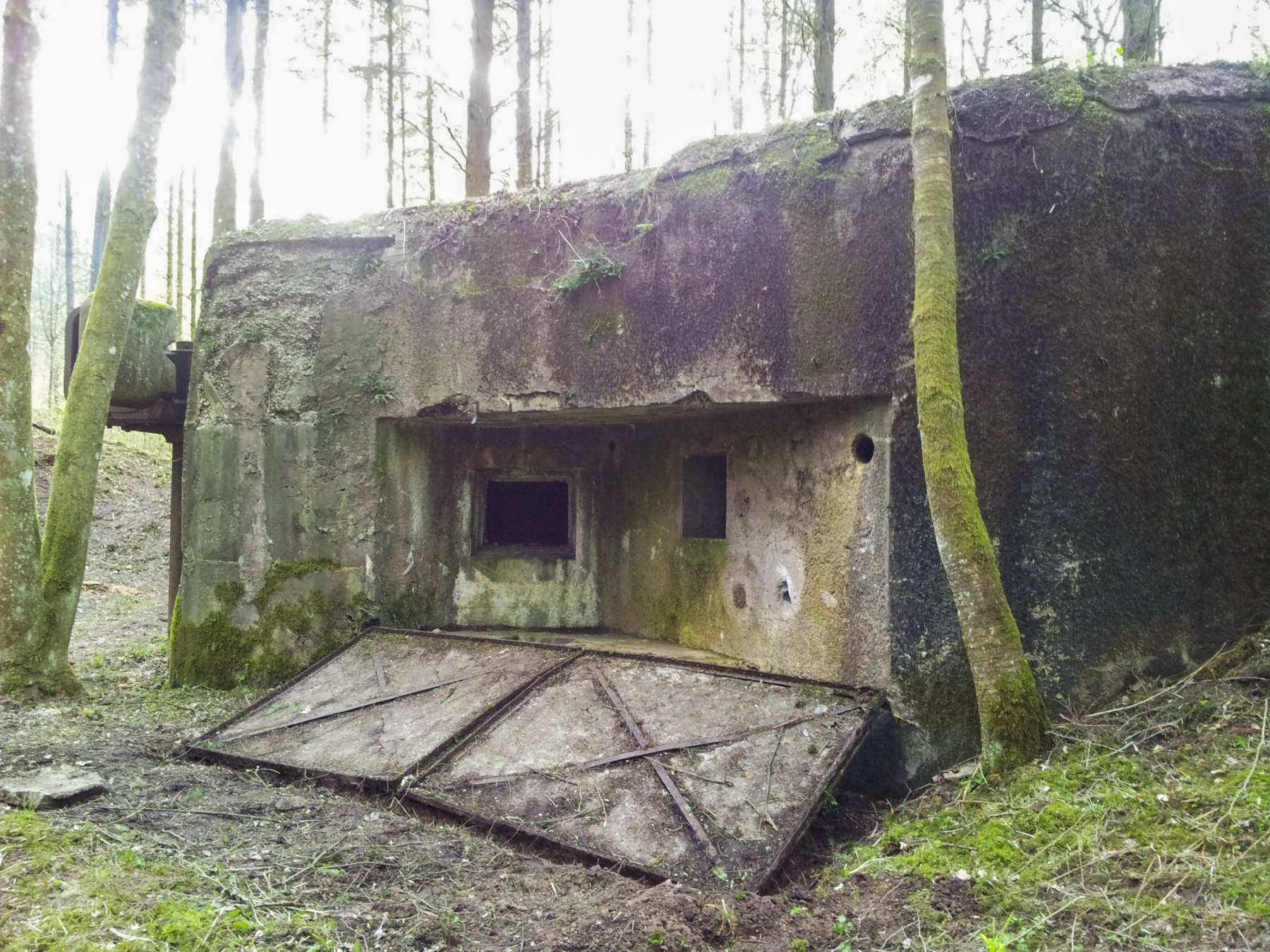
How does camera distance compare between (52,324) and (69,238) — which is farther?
(52,324)

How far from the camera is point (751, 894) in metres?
2.99

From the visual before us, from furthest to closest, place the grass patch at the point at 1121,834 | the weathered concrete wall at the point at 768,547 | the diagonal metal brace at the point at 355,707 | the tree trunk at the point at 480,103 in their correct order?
the tree trunk at the point at 480,103
the diagonal metal brace at the point at 355,707
the weathered concrete wall at the point at 768,547
the grass patch at the point at 1121,834

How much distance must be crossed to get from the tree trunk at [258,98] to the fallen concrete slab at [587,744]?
11.1m

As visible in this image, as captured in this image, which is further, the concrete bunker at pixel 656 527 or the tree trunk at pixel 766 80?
the tree trunk at pixel 766 80

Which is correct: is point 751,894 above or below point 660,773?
below

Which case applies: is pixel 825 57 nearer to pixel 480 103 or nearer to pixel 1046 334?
pixel 480 103

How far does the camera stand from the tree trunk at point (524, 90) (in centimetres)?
1110

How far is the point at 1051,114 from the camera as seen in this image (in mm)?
4219

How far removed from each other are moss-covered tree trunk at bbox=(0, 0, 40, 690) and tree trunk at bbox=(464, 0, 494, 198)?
4941mm

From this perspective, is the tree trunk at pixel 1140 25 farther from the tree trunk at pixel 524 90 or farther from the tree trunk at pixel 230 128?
the tree trunk at pixel 230 128

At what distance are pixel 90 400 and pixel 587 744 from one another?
13.2 feet

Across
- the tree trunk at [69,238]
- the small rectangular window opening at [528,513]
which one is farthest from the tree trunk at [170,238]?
the small rectangular window opening at [528,513]

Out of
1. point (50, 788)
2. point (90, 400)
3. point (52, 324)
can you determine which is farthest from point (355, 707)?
point (52, 324)

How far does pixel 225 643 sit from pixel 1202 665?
5.73 metres
